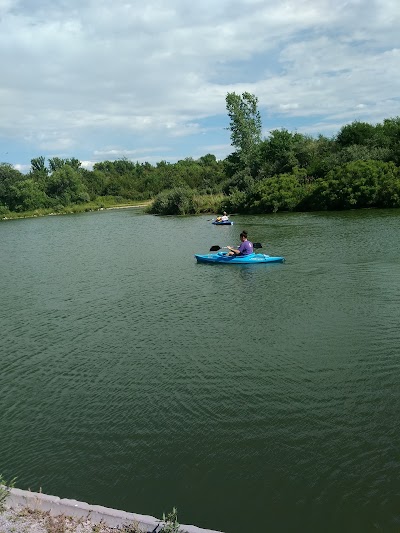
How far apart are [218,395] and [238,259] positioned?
12.7 meters

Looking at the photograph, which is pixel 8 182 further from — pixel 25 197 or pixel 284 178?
pixel 284 178

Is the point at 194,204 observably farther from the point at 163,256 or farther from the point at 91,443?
the point at 91,443

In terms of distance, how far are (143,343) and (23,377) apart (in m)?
2.90

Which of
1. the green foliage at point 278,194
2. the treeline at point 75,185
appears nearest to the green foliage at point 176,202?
the green foliage at point 278,194

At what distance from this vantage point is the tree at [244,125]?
67375 millimetres

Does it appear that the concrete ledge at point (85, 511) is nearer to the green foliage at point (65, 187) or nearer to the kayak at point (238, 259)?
the kayak at point (238, 259)

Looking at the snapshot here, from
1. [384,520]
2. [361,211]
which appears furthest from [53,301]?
[361,211]

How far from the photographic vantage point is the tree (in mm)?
67375

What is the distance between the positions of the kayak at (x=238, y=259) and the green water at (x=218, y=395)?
1238 millimetres

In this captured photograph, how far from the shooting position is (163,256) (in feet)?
86.7

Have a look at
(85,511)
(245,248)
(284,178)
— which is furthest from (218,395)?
(284,178)

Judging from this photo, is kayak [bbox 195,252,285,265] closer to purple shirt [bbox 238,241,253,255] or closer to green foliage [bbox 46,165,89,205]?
purple shirt [bbox 238,241,253,255]

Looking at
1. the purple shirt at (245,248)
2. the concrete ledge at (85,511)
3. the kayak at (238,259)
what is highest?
the purple shirt at (245,248)

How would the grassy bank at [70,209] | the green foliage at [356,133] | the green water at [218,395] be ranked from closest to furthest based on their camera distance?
the green water at [218,395] → the green foliage at [356,133] → the grassy bank at [70,209]
